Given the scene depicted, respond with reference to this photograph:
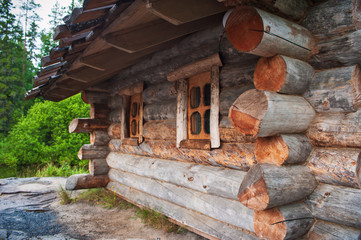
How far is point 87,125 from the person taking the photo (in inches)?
246

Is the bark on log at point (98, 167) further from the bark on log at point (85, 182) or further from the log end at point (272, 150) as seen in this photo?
the log end at point (272, 150)

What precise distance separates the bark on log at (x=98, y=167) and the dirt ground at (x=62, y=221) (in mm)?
817

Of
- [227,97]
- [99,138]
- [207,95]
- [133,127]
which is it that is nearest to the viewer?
[227,97]

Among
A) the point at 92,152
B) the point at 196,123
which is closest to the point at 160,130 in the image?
the point at 196,123

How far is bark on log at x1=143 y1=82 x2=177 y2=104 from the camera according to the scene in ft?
13.6

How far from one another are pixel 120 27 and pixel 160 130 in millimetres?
2067

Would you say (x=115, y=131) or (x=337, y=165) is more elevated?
(x=115, y=131)

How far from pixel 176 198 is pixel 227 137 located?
1.45m

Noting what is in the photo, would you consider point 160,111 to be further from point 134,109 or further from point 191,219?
point 191,219

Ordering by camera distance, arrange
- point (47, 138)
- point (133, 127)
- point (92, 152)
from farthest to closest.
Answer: point (47, 138) → point (92, 152) → point (133, 127)

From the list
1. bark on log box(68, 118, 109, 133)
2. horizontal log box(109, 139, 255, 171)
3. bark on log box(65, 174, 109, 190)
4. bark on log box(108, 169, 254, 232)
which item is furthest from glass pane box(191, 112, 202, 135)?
bark on log box(65, 174, 109, 190)

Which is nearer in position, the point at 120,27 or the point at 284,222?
the point at 284,222

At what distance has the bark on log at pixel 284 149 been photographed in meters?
2.06

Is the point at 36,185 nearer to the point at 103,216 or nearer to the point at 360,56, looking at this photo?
the point at 103,216
